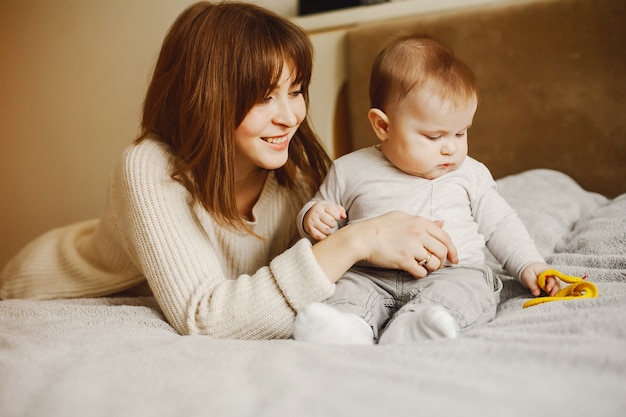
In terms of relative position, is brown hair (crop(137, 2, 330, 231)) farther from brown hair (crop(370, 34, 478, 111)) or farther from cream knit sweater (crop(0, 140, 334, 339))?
brown hair (crop(370, 34, 478, 111))

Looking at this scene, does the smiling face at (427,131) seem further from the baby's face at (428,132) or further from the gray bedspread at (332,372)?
the gray bedspread at (332,372)

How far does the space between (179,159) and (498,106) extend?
108cm

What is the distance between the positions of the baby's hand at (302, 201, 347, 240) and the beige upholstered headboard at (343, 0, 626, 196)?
0.92 metres

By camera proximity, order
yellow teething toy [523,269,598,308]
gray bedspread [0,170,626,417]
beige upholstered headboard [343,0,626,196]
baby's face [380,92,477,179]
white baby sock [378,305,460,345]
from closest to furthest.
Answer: gray bedspread [0,170,626,417] < white baby sock [378,305,460,345] < yellow teething toy [523,269,598,308] < baby's face [380,92,477,179] < beige upholstered headboard [343,0,626,196]

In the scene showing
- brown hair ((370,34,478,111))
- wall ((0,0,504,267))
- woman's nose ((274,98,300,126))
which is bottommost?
wall ((0,0,504,267))

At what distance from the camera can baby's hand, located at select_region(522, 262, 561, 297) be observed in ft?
3.24

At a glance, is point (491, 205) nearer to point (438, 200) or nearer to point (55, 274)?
point (438, 200)

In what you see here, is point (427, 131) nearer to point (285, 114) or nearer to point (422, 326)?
point (285, 114)

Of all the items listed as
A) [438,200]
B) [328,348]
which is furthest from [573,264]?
[328,348]

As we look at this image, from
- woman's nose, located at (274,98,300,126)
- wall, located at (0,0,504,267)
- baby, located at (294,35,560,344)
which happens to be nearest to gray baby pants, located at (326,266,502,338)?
baby, located at (294,35,560,344)

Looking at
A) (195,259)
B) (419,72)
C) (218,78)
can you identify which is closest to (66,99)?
(218,78)

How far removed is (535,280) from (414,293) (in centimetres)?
22

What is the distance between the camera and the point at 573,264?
1.13m

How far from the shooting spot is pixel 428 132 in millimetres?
1057
